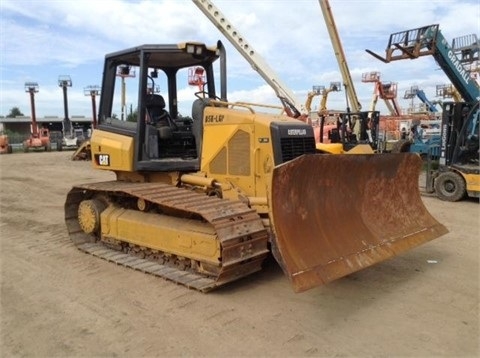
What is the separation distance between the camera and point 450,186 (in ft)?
35.8

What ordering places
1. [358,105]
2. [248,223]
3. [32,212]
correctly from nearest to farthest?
[248,223] → [32,212] → [358,105]

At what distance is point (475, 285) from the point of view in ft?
16.9

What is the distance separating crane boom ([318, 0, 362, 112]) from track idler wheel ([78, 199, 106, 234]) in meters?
13.6

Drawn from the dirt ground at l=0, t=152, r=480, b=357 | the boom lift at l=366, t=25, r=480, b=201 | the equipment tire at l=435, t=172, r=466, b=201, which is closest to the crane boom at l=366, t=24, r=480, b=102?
the boom lift at l=366, t=25, r=480, b=201

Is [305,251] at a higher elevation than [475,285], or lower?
higher

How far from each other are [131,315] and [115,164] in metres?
2.64

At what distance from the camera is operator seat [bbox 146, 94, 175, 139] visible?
626cm

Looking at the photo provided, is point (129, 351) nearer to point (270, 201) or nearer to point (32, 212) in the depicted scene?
point (270, 201)

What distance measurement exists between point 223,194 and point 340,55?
46.4 ft

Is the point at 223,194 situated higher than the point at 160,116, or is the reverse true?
the point at 160,116

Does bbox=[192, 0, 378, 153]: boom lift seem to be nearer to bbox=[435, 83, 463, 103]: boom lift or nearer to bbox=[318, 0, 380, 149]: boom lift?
bbox=[318, 0, 380, 149]: boom lift

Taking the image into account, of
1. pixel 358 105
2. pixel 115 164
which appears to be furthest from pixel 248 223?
pixel 358 105

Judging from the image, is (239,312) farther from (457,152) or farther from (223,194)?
(457,152)

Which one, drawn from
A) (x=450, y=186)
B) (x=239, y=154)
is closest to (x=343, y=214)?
(x=239, y=154)
